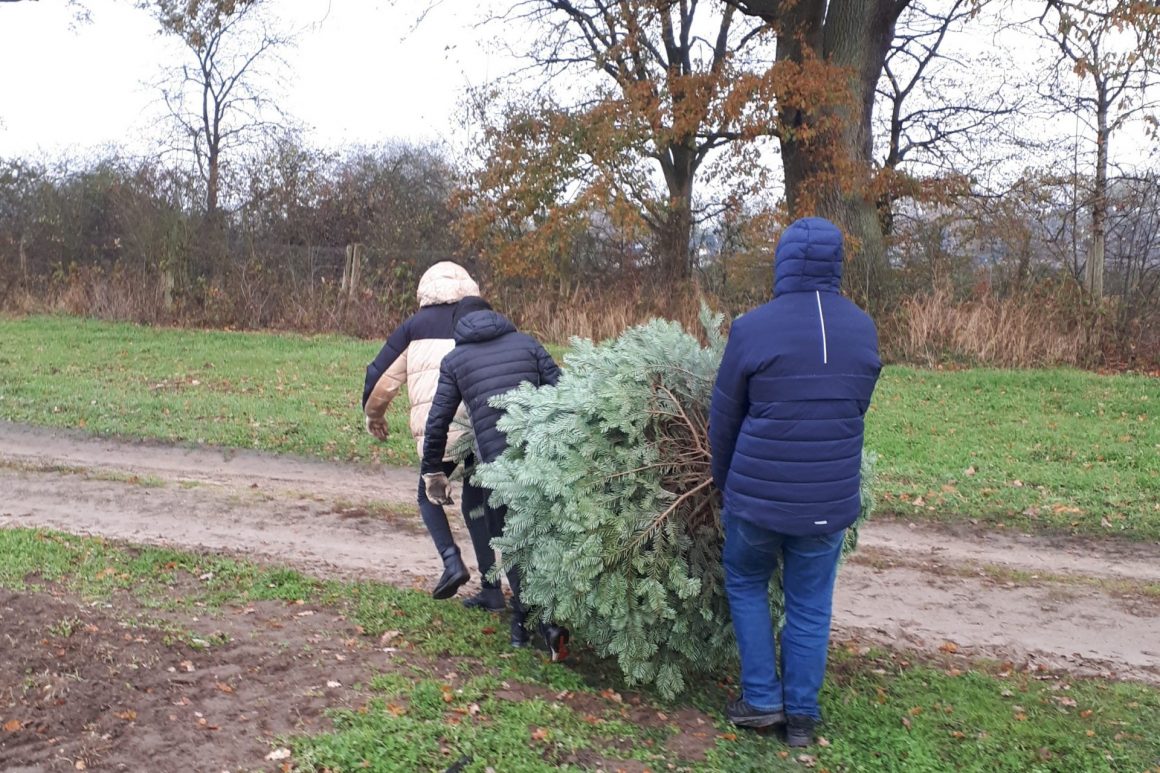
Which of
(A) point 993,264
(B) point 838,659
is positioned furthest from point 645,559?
(A) point 993,264

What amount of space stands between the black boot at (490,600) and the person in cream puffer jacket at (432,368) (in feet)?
0.49

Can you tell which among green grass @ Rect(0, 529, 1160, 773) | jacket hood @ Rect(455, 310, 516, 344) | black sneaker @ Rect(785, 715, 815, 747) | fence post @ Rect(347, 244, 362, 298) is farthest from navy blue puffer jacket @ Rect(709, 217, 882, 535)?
fence post @ Rect(347, 244, 362, 298)

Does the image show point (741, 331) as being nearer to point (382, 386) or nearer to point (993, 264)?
point (382, 386)

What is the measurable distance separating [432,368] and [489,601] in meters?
1.35

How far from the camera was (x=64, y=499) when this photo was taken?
8.47 meters

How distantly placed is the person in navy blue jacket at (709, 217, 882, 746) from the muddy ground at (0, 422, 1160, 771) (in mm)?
1666

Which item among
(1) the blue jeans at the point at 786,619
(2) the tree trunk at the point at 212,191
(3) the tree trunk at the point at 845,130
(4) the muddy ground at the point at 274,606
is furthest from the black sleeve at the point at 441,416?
(2) the tree trunk at the point at 212,191

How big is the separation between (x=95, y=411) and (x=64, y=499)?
12.7 feet

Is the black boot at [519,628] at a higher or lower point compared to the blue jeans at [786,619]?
lower

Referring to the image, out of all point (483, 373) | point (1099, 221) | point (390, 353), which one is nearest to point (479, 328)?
point (483, 373)

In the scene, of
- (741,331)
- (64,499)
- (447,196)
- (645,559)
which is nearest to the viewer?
(741,331)

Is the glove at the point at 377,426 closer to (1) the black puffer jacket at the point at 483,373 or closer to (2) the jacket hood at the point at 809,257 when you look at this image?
(1) the black puffer jacket at the point at 483,373

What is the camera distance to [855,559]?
757 centimetres

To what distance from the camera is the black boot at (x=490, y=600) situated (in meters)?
5.88
